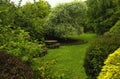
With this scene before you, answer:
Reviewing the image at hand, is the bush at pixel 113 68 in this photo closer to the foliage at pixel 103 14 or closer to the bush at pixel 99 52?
the bush at pixel 99 52

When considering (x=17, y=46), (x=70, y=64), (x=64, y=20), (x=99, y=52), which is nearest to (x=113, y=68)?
(x=17, y=46)

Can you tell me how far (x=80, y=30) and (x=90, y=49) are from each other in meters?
14.5

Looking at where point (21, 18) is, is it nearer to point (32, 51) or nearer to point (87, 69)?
point (87, 69)

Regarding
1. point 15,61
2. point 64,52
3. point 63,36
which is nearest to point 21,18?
point 15,61

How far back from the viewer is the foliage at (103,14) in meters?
23.3

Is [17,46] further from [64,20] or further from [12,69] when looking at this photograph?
[64,20]

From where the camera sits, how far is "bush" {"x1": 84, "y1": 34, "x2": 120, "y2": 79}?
Result: 1016 cm

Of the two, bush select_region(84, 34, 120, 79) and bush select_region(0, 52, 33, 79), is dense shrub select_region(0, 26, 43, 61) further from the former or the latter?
bush select_region(84, 34, 120, 79)

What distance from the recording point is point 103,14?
24.6m

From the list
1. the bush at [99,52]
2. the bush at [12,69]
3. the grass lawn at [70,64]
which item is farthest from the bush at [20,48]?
the grass lawn at [70,64]

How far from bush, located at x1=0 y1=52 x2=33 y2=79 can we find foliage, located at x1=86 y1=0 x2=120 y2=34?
Answer: 58.9ft

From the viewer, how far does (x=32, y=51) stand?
7.74m

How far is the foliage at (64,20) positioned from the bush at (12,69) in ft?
59.7

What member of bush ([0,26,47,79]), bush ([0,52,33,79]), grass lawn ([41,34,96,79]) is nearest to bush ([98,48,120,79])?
bush ([0,26,47,79])
